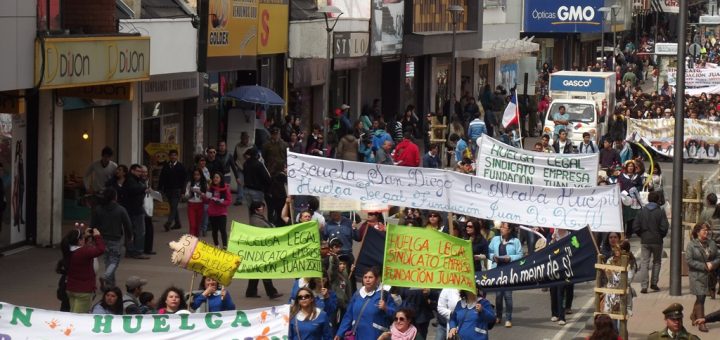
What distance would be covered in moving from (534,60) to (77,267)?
144ft

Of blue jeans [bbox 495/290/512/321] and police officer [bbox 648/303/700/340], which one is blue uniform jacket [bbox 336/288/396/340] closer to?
police officer [bbox 648/303/700/340]

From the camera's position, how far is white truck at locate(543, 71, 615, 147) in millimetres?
41656

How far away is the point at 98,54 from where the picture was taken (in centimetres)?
2236

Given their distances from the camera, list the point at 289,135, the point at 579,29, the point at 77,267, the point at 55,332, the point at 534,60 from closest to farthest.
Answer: the point at 55,332
the point at 77,267
the point at 289,135
the point at 534,60
the point at 579,29

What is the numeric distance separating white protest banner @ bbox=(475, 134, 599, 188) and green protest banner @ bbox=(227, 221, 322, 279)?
6.37 m

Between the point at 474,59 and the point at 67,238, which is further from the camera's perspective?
the point at 474,59

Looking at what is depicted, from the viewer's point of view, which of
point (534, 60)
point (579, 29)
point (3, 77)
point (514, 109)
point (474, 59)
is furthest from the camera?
point (579, 29)

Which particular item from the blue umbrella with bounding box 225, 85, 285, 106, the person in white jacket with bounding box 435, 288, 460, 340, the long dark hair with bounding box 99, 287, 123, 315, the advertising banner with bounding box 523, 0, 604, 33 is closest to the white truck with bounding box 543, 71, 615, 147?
the blue umbrella with bounding box 225, 85, 285, 106

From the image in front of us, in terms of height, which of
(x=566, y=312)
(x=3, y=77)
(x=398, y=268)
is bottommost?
(x=566, y=312)

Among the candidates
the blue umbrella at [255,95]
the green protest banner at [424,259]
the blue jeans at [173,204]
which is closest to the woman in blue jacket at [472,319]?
the green protest banner at [424,259]

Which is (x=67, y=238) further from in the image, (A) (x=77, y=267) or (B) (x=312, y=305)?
A: (B) (x=312, y=305)

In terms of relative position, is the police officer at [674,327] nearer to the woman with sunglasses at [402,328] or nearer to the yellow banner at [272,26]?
the woman with sunglasses at [402,328]

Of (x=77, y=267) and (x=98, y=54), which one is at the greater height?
(x=98, y=54)

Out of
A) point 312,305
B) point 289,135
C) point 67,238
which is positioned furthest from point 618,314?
point 289,135
